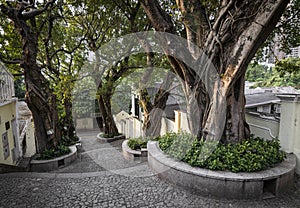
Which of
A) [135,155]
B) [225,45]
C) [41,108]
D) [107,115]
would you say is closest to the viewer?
[225,45]

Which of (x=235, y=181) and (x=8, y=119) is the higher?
(x=8, y=119)

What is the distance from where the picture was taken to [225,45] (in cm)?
387

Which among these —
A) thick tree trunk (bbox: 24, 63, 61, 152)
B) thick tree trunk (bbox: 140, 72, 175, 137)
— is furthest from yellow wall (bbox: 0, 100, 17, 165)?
thick tree trunk (bbox: 140, 72, 175, 137)

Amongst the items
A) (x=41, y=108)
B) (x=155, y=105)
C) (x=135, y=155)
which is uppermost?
(x=41, y=108)

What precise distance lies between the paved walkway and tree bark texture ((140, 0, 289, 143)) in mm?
1278

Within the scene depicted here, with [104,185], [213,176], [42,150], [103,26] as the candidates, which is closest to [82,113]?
[103,26]

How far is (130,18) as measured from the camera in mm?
7238

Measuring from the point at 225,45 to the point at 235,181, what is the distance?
2.42 metres

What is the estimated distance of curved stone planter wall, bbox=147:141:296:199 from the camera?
3.20m

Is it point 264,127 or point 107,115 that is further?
point 107,115

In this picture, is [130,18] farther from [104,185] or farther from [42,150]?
[104,185]

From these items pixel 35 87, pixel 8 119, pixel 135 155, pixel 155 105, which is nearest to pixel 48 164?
pixel 8 119

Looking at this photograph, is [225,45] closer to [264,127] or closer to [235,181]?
[264,127]

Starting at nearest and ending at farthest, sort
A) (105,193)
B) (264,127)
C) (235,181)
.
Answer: (235,181)
(105,193)
(264,127)
